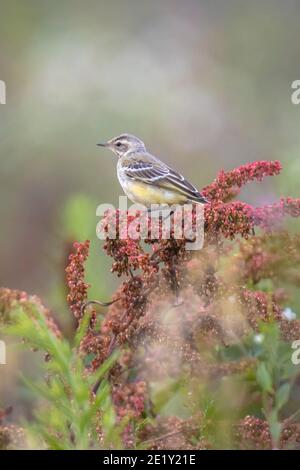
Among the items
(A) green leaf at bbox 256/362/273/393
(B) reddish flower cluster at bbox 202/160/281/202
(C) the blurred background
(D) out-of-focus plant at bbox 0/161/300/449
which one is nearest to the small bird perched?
(C) the blurred background

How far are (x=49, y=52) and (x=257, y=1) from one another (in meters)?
2.93

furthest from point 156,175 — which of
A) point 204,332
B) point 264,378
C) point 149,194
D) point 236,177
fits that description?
point 264,378

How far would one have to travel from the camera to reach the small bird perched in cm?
555

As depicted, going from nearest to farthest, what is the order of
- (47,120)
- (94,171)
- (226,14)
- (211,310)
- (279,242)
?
(211,310) < (279,242) < (94,171) < (47,120) < (226,14)

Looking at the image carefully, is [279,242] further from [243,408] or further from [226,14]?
[226,14]

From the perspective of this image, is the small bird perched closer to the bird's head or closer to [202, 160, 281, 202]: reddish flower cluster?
the bird's head

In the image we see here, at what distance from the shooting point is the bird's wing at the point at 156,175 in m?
5.43

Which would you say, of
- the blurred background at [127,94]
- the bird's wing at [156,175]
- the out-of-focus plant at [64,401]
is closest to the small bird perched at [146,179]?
the bird's wing at [156,175]

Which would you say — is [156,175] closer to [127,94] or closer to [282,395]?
[282,395]

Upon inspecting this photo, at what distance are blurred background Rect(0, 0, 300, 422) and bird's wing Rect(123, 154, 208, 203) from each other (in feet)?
2.15

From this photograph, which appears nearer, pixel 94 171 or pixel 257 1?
pixel 94 171

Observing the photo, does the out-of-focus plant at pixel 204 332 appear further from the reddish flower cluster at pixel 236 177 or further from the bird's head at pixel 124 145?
the bird's head at pixel 124 145

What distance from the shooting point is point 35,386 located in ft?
7.24
